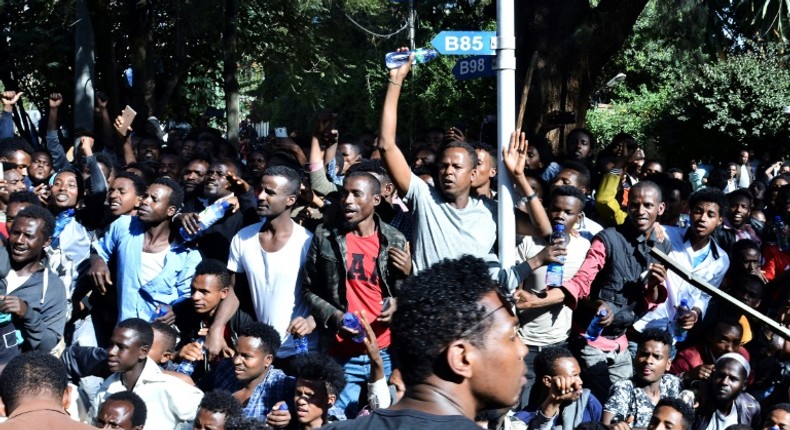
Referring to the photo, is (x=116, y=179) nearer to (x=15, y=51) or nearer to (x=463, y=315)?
(x=463, y=315)

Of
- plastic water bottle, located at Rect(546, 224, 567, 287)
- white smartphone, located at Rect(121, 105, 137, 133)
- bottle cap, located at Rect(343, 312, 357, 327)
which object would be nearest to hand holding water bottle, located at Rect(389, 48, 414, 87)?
plastic water bottle, located at Rect(546, 224, 567, 287)

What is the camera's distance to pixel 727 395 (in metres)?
6.78

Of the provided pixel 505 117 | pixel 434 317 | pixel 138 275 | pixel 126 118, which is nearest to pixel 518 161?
pixel 505 117

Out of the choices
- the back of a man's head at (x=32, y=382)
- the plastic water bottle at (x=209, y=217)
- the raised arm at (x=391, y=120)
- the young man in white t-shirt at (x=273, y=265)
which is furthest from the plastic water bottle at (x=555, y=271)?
the back of a man's head at (x=32, y=382)

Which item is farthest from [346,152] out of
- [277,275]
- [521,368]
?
[521,368]

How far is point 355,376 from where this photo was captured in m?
6.50

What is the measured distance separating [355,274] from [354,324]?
47cm

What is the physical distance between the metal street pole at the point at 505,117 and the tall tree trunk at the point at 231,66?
12228 mm

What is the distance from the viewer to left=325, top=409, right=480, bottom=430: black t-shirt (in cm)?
267

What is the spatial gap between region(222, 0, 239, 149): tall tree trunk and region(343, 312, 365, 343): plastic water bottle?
38.8 feet

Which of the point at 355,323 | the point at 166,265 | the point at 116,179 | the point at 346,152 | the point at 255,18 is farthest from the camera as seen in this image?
the point at 255,18

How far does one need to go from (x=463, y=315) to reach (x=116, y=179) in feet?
18.2

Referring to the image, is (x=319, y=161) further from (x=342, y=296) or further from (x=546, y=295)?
(x=546, y=295)

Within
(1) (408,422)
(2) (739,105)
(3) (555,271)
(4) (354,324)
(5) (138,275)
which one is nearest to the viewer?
(1) (408,422)
